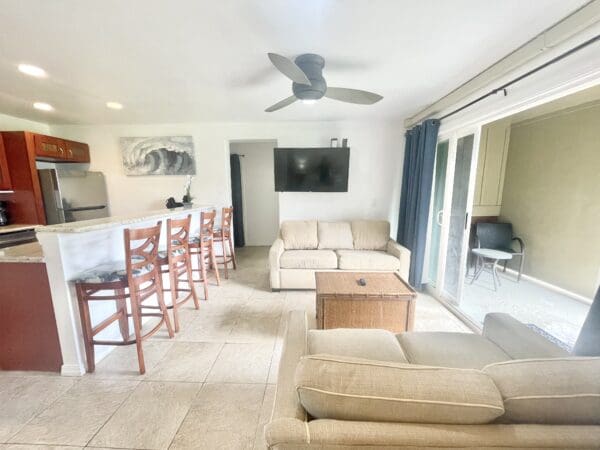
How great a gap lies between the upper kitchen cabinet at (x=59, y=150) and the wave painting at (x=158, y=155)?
0.56m

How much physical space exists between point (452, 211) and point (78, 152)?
526 centimetres

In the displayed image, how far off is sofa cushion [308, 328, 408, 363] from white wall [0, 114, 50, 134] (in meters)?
4.77

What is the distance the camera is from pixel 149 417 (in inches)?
53.7

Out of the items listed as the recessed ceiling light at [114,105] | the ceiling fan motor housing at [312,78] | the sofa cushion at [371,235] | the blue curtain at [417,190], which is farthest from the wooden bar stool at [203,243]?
the blue curtain at [417,190]

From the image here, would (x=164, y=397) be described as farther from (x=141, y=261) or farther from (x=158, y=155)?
(x=158, y=155)

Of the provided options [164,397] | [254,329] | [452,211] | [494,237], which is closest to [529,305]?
[494,237]

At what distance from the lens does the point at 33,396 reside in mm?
1504

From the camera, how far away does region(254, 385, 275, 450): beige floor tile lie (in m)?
1.22

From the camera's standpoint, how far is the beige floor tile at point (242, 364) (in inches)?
64.2

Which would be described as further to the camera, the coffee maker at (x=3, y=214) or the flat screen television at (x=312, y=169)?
the flat screen television at (x=312, y=169)

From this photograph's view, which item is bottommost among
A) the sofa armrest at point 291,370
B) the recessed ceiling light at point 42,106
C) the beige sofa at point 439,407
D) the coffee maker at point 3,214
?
the sofa armrest at point 291,370

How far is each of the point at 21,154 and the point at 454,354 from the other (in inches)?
193

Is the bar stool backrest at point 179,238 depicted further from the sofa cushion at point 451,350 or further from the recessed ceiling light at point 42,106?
the recessed ceiling light at point 42,106

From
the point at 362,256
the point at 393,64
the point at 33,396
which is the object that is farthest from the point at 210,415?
the point at 393,64
